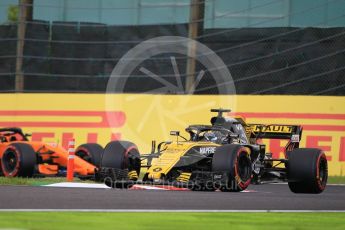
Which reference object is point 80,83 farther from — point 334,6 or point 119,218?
point 119,218

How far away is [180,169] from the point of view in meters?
16.6

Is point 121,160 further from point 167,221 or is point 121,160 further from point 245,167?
point 167,221

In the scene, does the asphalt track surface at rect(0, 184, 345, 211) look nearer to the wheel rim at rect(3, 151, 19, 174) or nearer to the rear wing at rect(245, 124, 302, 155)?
the rear wing at rect(245, 124, 302, 155)

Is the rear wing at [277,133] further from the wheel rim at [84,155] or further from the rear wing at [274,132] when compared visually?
the wheel rim at [84,155]

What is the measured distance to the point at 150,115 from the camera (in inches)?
915

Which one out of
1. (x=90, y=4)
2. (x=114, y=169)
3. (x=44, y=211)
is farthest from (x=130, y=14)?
(x=44, y=211)

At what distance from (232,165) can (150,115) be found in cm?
757

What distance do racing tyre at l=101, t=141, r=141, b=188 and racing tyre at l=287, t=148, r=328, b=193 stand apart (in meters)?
2.70

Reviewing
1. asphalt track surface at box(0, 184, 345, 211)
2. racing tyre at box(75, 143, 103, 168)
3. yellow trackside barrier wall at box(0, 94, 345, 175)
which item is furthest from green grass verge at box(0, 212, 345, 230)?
yellow trackside barrier wall at box(0, 94, 345, 175)

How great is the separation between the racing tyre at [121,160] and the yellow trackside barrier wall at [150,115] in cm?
577

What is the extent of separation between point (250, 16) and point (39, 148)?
6.06 meters

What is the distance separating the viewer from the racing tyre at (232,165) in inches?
626

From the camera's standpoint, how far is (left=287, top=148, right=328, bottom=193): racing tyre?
1716 cm

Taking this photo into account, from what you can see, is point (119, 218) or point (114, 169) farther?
point (114, 169)
